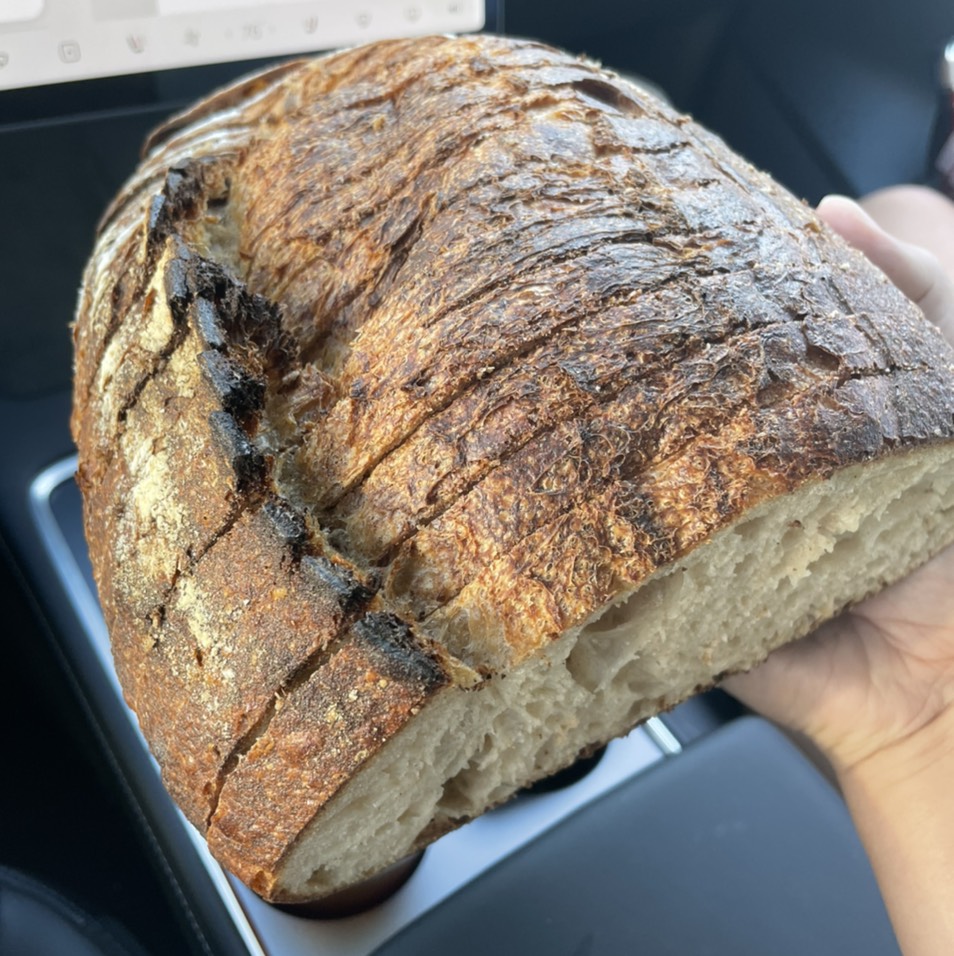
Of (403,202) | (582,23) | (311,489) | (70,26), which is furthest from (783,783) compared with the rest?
(70,26)

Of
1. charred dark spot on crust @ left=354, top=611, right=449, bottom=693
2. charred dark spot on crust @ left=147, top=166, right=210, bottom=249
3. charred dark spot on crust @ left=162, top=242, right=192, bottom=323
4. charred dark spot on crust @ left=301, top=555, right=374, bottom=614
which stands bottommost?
charred dark spot on crust @ left=354, top=611, right=449, bottom=693

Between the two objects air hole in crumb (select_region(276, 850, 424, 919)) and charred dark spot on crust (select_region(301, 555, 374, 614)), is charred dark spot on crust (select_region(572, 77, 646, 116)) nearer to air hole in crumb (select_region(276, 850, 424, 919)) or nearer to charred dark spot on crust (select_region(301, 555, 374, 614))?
charred dark spot on crust (select_region(301, 555, 374, 614))

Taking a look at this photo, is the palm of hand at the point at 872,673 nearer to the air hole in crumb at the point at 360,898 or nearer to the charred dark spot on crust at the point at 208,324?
the air hole in crumb at the point at 360,898

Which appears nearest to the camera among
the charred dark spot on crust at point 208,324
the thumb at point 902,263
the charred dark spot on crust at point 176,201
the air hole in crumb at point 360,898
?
the charred dark spot on crust at point 208,324

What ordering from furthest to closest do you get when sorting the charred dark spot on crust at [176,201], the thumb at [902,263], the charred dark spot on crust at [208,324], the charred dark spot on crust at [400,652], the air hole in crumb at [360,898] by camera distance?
1. the thumb at [902,263]
2. the air hole in crumb at [360,898]
3. the charred dark spot on crust at [176,201]
4. the charred dark spot on crust at [208,324]
5. the charred dark spot on crust at [400,652]

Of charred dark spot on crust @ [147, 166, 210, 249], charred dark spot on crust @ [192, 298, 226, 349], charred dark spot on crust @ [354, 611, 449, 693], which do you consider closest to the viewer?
charred dark spot on crust @ [354, 611, 449, 693]

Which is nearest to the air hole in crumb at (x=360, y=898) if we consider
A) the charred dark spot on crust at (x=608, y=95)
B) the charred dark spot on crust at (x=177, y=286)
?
the charred dark spot on crust at (x=177, y=286)

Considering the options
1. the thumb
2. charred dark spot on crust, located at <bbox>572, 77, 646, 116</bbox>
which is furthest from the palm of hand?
charred dark spot on crust, located at <bbox>572, 77, 646, 116</bbox>

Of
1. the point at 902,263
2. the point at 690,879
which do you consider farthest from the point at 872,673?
the point at 902,263
